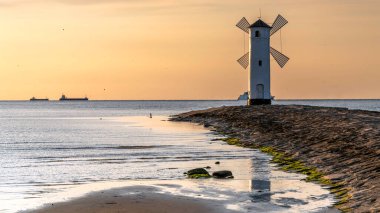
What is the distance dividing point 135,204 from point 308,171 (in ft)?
32.0

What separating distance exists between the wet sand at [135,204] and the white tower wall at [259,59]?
184 ft

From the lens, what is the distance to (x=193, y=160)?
35812 millimetres

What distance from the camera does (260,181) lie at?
26.3 m

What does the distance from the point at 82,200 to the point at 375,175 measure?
9780 millimetres

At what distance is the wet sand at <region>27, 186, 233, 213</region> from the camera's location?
20375mm

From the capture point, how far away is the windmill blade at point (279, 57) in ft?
278

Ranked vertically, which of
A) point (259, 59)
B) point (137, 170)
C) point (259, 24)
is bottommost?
point (137, 170)

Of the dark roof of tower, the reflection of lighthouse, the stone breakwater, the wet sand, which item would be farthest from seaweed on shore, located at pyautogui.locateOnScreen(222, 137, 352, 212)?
the dark roof of tower

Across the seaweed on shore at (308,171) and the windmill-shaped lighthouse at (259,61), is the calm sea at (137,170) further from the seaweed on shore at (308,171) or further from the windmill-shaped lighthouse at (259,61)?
the windmill-shaped lighthouse at (259,61)

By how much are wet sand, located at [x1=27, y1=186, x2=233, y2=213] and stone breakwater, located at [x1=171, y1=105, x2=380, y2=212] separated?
165 inches

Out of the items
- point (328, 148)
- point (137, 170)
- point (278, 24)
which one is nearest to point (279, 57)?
point (278, 24)

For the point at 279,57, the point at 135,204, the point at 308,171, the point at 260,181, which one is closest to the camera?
the point at 135,204

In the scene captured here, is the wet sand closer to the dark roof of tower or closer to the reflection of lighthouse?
the reflection of lighthouse

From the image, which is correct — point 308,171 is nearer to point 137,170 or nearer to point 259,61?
point 137,170
